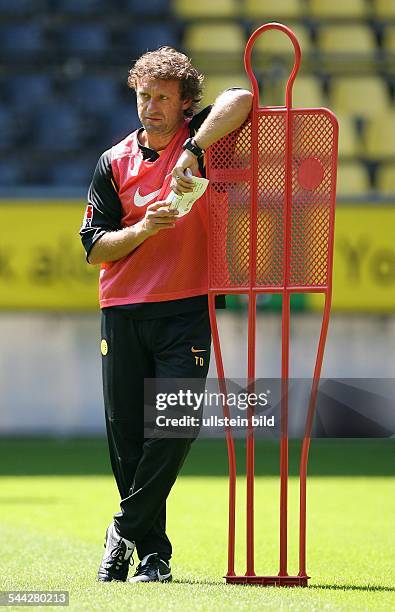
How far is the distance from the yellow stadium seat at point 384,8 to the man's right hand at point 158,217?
1169cm

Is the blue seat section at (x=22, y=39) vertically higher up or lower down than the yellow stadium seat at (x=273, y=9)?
lower down

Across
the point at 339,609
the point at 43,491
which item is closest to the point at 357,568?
the point at 339,609

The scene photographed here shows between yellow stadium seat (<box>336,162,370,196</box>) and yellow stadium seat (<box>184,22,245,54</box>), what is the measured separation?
1.98m

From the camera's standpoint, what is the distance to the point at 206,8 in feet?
50.9

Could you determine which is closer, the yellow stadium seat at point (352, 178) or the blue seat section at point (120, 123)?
the yellow stadium seat at point (352, 178)

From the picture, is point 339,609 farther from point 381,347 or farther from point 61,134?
point 61,134

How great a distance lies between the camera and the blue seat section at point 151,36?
49.2 feet

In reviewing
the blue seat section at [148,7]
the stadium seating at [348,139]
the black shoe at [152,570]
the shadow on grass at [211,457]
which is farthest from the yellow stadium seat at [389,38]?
the black shoe at [152,570]

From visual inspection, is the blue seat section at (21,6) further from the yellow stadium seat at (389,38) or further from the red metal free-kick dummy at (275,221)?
the red metal free-kick dummy at (275,221)

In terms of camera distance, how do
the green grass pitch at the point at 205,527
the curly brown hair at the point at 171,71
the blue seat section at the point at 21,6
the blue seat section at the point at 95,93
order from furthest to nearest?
the blue seat section at the point at 21,6, the blue seat section at the point at 95,93, the curly brown hair at the point at 171,71, the green grass pitch at the point at 205,527

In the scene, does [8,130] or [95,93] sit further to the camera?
[95,93]

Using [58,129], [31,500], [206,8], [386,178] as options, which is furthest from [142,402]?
[206,8]

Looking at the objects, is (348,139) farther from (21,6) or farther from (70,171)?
(21,6)

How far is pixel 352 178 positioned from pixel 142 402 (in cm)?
919
